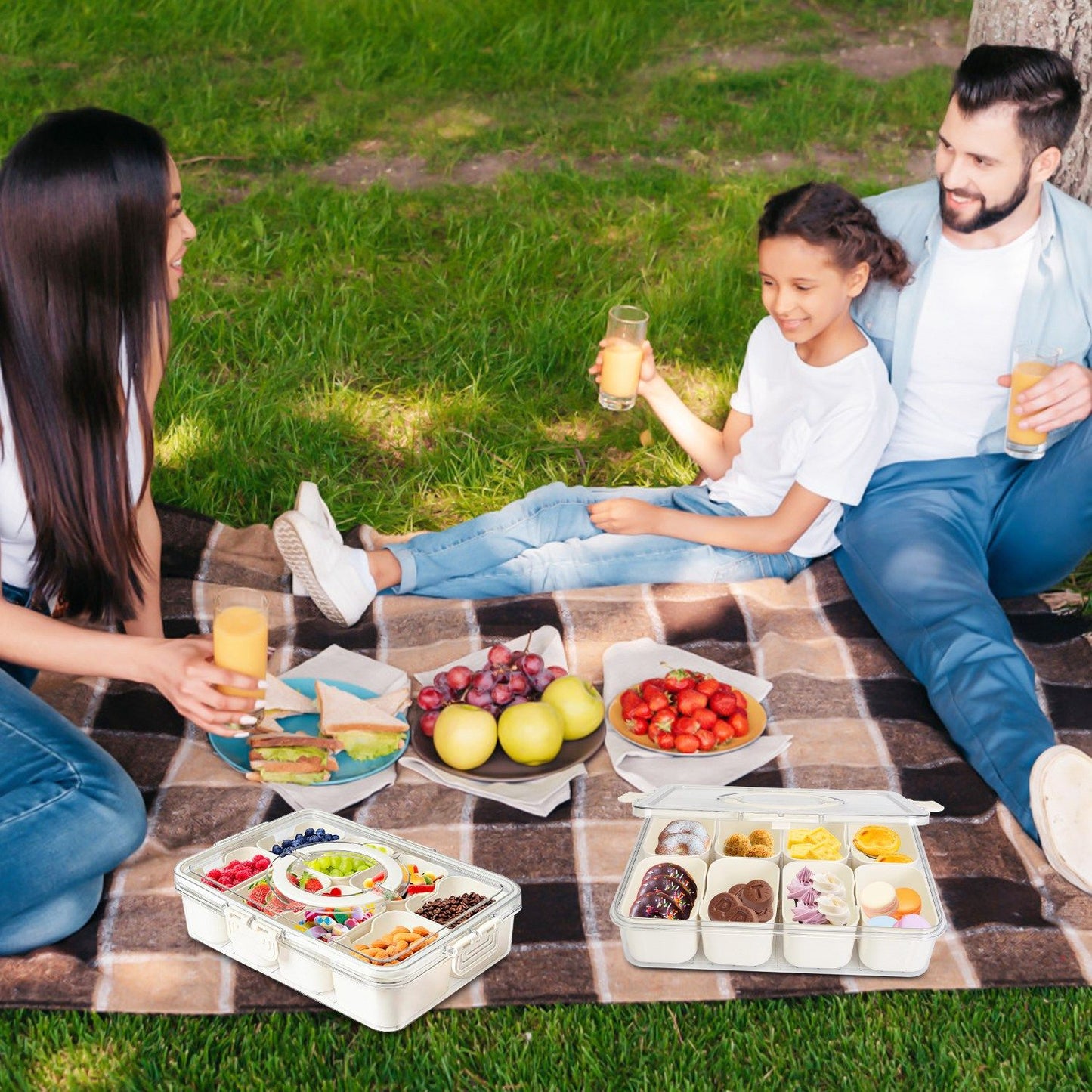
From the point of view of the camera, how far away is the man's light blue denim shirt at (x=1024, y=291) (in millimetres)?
4277

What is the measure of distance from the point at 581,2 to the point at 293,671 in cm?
632

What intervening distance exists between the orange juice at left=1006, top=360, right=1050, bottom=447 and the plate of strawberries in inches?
42.1

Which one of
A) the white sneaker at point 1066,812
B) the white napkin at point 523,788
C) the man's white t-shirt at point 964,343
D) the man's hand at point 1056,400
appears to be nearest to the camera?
the white sneaker at point 1066,812

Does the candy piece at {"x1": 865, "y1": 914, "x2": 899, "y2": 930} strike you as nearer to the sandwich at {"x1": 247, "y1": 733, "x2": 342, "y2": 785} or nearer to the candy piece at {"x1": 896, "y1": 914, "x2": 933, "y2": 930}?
the candy piece at {"x1": 896, "y1": 914, "x2": 933, "y2": 930}

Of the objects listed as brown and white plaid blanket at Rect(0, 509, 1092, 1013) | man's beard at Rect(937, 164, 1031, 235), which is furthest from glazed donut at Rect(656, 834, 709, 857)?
man's beard at Rect(937, 164, 1031, 235)

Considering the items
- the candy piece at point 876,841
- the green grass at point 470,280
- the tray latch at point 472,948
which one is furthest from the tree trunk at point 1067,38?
the tray latch at point 472,948

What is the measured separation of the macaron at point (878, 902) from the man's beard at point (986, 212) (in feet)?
6.93

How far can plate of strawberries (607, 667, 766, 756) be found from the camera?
365 centimetres

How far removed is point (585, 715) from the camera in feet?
12.2

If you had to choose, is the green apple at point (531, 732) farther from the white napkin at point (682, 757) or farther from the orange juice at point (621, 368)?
the orange juice at point (621, 368)

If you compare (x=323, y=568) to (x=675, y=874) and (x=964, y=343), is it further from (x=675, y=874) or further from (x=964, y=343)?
(x=964, y=343)

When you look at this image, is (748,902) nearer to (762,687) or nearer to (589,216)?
(762,687)

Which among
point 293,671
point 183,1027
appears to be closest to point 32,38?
point 293,671

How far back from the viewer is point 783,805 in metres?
3.20
